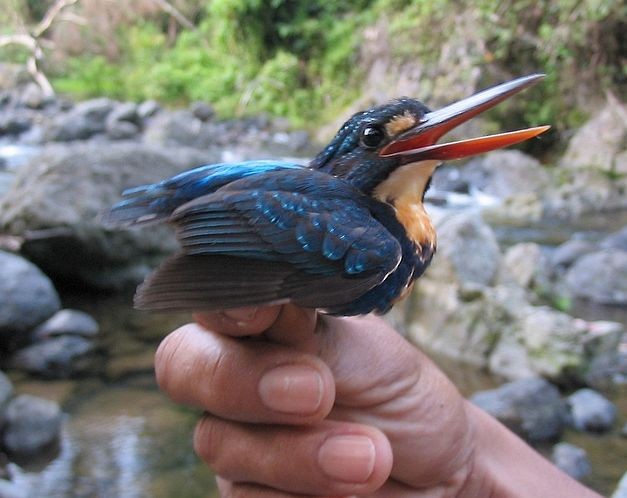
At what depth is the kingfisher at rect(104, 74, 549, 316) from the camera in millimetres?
1458

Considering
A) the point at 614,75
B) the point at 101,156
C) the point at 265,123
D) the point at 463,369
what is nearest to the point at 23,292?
the point at 101,156

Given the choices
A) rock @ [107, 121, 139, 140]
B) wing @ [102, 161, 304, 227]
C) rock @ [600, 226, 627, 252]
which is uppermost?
wing @ [102, 161, 304, 227]

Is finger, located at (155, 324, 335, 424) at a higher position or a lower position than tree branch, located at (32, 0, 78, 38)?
higher

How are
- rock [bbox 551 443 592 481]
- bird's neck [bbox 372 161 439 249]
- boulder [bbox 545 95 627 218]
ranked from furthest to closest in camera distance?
1. boulder [bbox 545 95 627 218]
2. rock [bbox 551 443 592 481]
3. bird's neck [bbox 372 161 439 249]

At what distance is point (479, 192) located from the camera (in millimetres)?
12453

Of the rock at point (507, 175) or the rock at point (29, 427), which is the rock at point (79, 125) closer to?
the rock at point (507, 175)

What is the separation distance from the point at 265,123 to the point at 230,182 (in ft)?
61.6

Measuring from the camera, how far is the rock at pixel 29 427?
4129 mm

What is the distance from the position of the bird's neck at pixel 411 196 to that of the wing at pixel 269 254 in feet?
0.40

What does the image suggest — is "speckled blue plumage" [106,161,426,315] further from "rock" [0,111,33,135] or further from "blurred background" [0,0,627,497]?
"rock" [0,111,33,135]

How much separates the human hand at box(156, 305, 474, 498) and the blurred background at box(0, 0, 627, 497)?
59.6 inches

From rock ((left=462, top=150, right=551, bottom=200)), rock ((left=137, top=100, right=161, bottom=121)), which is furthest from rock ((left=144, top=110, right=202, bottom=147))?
rock ((left=462, top=150, right=551, bottom=200))

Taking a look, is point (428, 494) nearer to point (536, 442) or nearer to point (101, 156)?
point (536, 442)

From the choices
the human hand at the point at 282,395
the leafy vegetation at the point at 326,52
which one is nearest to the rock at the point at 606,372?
the human hand at the point at 282,395
